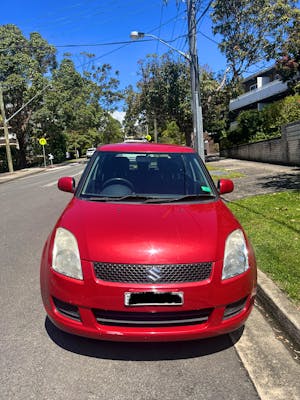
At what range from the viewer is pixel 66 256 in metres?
3.20

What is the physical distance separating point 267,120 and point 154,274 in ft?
71.0

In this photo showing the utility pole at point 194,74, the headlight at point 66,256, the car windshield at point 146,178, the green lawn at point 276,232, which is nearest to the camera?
the headlight at point 66,256

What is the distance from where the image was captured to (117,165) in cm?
468

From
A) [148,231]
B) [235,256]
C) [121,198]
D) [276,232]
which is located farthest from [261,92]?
[148,231]

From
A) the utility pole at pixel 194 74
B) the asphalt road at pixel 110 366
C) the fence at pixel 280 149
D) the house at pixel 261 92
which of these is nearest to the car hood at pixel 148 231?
the asphalt road at pixel 110 366

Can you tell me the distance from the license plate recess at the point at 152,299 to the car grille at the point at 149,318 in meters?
0.08

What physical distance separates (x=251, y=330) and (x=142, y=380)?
1257mm

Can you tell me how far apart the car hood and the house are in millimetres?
29165

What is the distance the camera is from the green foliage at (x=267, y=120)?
20.2m

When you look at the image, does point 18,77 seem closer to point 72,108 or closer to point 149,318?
point 72,108

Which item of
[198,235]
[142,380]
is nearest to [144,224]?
[198,235]

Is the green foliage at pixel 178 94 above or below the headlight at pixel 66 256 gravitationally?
above

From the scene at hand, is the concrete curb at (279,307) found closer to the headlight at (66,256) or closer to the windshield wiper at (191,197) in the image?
the windshield wiper at (191,197)

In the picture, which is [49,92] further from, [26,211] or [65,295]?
[65,295]
